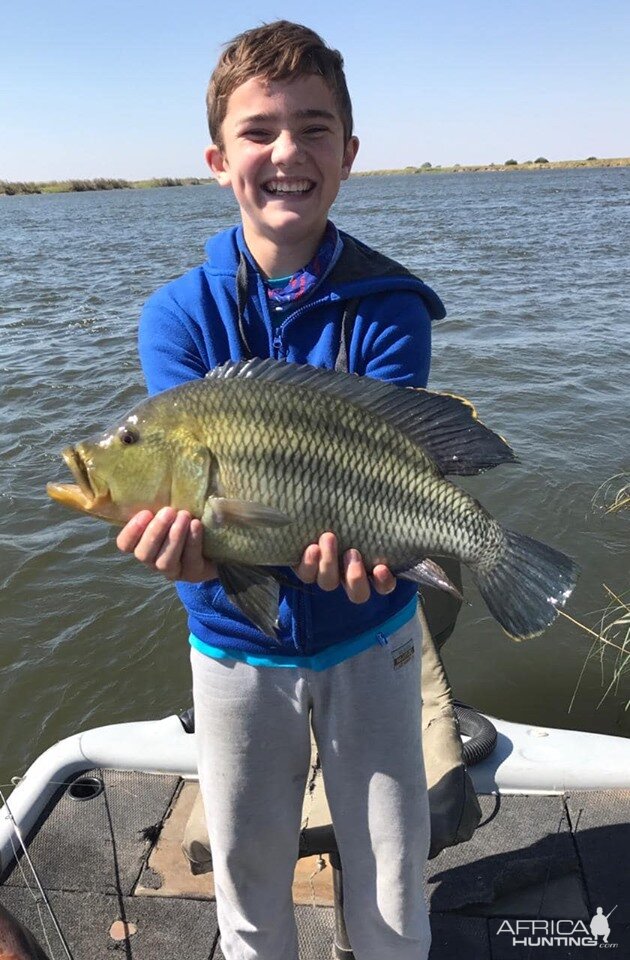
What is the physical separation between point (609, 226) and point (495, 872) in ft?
101

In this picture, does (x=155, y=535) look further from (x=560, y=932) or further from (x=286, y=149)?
(x=560, y=932)

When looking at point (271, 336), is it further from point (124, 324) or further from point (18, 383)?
point (124, 324)

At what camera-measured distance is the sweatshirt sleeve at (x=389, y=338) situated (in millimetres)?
2517

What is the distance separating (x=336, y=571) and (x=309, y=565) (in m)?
0.08

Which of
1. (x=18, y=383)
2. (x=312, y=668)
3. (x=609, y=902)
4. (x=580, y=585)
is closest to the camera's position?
(x=312, y=668)

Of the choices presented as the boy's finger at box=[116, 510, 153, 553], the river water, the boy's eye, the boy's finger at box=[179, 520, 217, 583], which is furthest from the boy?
the river water

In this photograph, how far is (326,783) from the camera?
2.63 metres

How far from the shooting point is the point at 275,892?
2.68 m

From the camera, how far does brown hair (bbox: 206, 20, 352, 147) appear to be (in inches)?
96.4

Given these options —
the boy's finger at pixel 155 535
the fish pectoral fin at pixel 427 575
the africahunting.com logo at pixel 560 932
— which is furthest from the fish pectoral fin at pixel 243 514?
the africahunting.com logo at pixel 560 932

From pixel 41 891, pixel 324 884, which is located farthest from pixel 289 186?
pixel 41 891

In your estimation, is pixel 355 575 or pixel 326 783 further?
pixel 326 783

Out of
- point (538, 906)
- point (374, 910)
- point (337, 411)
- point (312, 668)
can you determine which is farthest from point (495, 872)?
point (337, 411)

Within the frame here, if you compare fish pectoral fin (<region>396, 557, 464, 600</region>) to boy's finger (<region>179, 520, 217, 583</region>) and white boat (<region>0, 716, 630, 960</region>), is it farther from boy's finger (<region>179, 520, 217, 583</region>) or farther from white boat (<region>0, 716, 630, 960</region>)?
white boat (<region>0, 716, 630, 960</region>)
